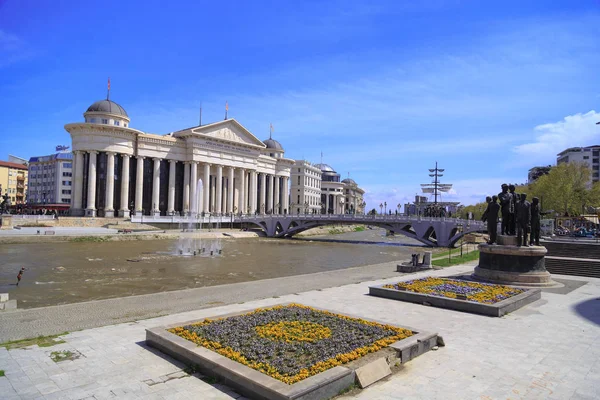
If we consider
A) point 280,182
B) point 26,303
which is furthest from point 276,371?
point 280,182

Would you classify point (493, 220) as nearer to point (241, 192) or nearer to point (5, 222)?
point (5, 222)

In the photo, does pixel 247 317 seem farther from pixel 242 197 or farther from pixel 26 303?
pixel 242 197

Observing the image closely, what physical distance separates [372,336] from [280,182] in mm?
112944

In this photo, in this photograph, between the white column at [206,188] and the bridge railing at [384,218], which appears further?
the white column at [206,188]

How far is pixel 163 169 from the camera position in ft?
299

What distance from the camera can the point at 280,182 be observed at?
123 meters

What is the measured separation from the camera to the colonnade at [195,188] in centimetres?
8023

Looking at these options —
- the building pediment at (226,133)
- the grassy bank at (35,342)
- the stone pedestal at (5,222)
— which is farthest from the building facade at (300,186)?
the grassy bank at (35,342)

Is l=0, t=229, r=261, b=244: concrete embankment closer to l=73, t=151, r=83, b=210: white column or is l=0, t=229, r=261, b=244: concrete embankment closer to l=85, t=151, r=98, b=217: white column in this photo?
l=85, t=151, r=98, b=217: white column

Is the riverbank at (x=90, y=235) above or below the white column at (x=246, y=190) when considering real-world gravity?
below

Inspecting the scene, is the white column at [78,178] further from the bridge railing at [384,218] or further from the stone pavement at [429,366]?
the stone pavement at [429,366]

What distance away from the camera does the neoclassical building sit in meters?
80.1

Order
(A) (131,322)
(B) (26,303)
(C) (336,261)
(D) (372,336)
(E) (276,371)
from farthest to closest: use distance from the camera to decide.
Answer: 1. (C) (336,261)
2. (B) (26,303)
3. (A) (131,322)
4. (D) (372,336)
5. (E) (276,371)

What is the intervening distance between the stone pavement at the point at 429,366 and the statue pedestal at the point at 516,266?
22.4ft
